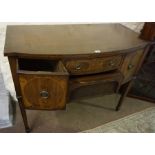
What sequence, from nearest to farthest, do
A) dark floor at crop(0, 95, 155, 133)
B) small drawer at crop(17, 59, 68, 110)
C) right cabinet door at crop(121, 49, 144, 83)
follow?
small drawer at crop(17, 59, 68, 110) < right cabinet door at crop(121, 49, 144, 83) < dark floor at crop(0, 95, 155, 133)

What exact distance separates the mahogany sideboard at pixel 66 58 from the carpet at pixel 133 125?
296 mm

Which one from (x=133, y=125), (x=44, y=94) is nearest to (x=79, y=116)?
(x=133, y=125)

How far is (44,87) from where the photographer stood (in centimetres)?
77

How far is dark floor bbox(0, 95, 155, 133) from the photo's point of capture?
1151 millimetres

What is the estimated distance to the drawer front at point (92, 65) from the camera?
0.80 metres

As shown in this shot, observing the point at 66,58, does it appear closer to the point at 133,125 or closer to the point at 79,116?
the point at 79,116

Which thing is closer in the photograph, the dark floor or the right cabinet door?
the right cabinet door

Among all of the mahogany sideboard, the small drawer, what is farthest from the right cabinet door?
the small drawer

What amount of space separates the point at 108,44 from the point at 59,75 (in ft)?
0.95

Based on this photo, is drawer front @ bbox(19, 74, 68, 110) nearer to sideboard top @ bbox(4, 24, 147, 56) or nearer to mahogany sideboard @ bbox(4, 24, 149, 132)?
mahogany sideboard @ bbox(4, 24, 149, 132)
